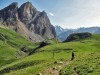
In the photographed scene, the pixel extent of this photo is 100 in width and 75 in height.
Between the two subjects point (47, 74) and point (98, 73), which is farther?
point (47, 74)

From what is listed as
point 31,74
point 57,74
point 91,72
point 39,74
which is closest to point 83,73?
point 91,72

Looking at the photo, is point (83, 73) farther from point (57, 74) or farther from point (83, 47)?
point (83, 47)

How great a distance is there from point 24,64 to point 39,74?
124 ft

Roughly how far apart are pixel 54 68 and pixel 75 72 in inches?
449

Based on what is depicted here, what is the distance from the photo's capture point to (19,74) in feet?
190

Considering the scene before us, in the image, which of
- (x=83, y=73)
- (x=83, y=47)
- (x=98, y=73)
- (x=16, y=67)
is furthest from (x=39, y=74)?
(x=83, y=47)

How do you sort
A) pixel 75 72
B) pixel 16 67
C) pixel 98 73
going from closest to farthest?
1. pixel 98 73
2. pixel 75 72
3. pixel 16 67

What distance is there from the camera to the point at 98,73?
130 feet

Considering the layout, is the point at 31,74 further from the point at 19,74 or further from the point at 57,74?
the point at 57,74

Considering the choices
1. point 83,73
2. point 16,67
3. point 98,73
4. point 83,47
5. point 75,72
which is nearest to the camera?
point 98,73

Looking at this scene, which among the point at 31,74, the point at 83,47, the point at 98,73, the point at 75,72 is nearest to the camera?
the point at 98,73

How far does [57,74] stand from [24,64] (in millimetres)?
40366

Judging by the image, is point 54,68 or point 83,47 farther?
point 83,47

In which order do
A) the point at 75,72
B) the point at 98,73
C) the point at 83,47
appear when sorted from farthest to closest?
the point at 83,47 → the point at 75,72 → the point at 98,73
